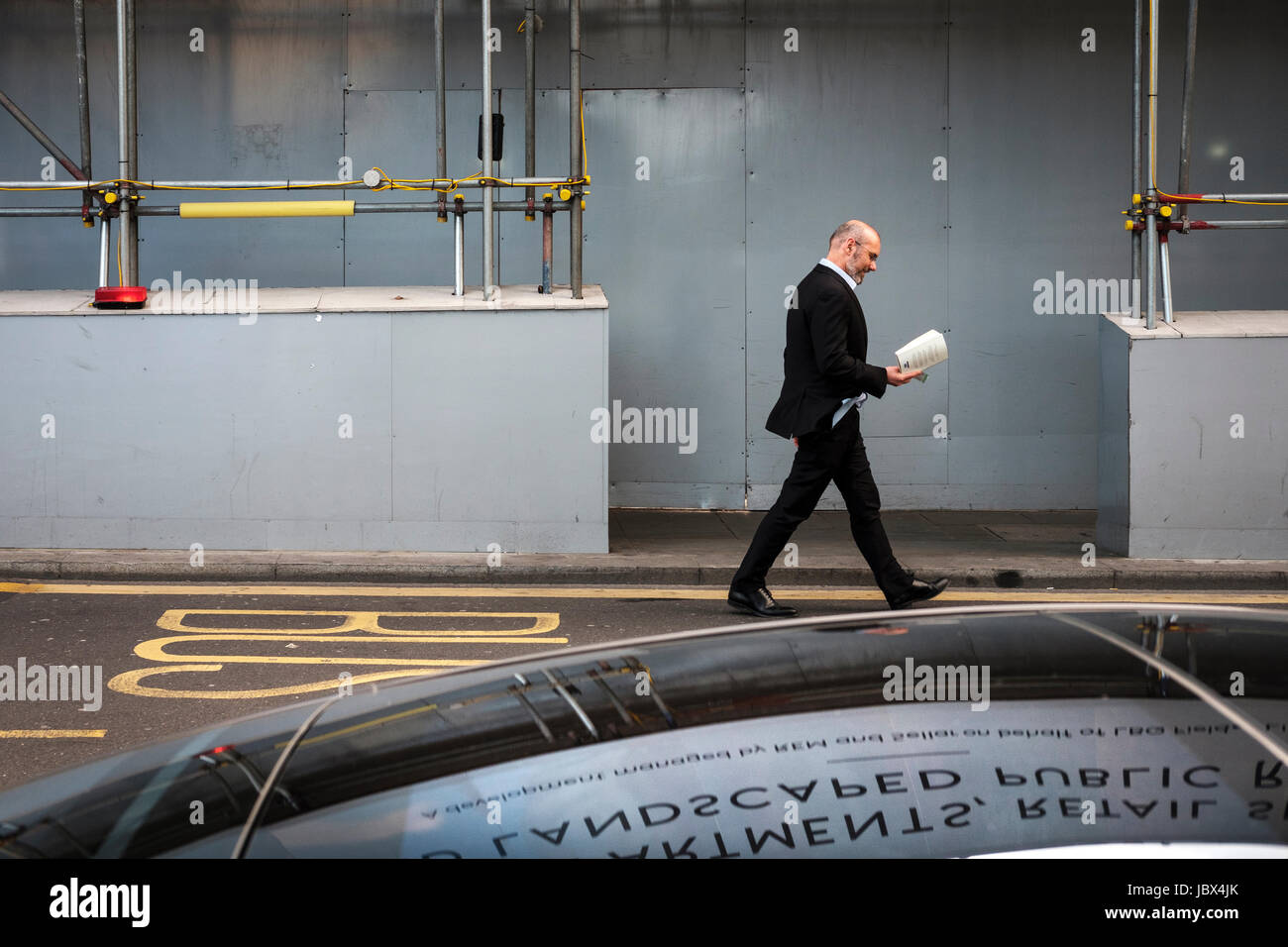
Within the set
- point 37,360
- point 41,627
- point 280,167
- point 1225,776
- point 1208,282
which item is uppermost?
point 280,167

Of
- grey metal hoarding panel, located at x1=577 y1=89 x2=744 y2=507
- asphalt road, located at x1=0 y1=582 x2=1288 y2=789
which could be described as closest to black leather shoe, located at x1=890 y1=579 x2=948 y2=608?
asphalt road, located at x1=0 y1=582 x2=1288 y2=789

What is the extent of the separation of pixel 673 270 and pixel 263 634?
18.4 feet

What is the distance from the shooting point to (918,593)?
7531 millimetres

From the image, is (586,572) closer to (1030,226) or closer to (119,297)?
(119,297)

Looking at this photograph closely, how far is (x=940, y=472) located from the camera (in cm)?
1149

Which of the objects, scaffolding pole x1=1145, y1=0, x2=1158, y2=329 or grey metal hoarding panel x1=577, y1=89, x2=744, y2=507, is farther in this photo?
grey metal hoarding panel x1=577, y1=89, x2=744, y2=507

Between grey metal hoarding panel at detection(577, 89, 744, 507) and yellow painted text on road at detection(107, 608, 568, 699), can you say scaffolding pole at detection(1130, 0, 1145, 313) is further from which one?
yellow painted text on road at detection(107, 608, 568, 699)

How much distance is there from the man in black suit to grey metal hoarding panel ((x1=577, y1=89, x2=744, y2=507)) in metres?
3.90

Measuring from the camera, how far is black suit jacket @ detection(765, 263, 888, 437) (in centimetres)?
723

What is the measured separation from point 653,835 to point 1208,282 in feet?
36.8

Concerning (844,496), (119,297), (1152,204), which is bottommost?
(844,496)

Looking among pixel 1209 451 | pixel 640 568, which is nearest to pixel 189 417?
pixel 640 568
